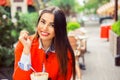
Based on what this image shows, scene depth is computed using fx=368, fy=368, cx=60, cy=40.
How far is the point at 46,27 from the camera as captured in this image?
246 centimetres

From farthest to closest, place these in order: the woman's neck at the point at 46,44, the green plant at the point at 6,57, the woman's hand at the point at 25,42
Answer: the green plant at the point at 6,57, the woman's neck at the point at 46,44, the woman's hand at the point at 25,42

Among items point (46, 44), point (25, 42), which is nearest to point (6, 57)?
point (46, 44)

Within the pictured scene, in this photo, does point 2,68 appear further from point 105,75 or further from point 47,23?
point 47,23

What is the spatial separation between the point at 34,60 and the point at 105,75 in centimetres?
670

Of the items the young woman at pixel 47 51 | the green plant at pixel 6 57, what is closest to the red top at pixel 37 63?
the young woman at pixel 47 51

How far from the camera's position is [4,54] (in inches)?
273

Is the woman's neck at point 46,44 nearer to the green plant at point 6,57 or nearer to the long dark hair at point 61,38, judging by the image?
the long dark hair at point 61,38

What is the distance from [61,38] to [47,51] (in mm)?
133

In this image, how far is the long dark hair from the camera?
8.14 ft

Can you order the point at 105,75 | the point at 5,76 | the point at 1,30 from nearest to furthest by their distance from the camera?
1. the point at 5,76
2. the point at 1,30
3. the point at 105,75

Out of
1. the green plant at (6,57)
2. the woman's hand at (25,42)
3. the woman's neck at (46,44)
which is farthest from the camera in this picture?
the green plant at (6,57)

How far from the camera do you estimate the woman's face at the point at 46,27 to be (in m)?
2.47

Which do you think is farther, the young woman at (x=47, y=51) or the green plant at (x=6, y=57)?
the green plant at (x=6, y=57)

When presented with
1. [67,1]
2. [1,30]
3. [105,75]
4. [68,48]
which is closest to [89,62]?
[105,75]
